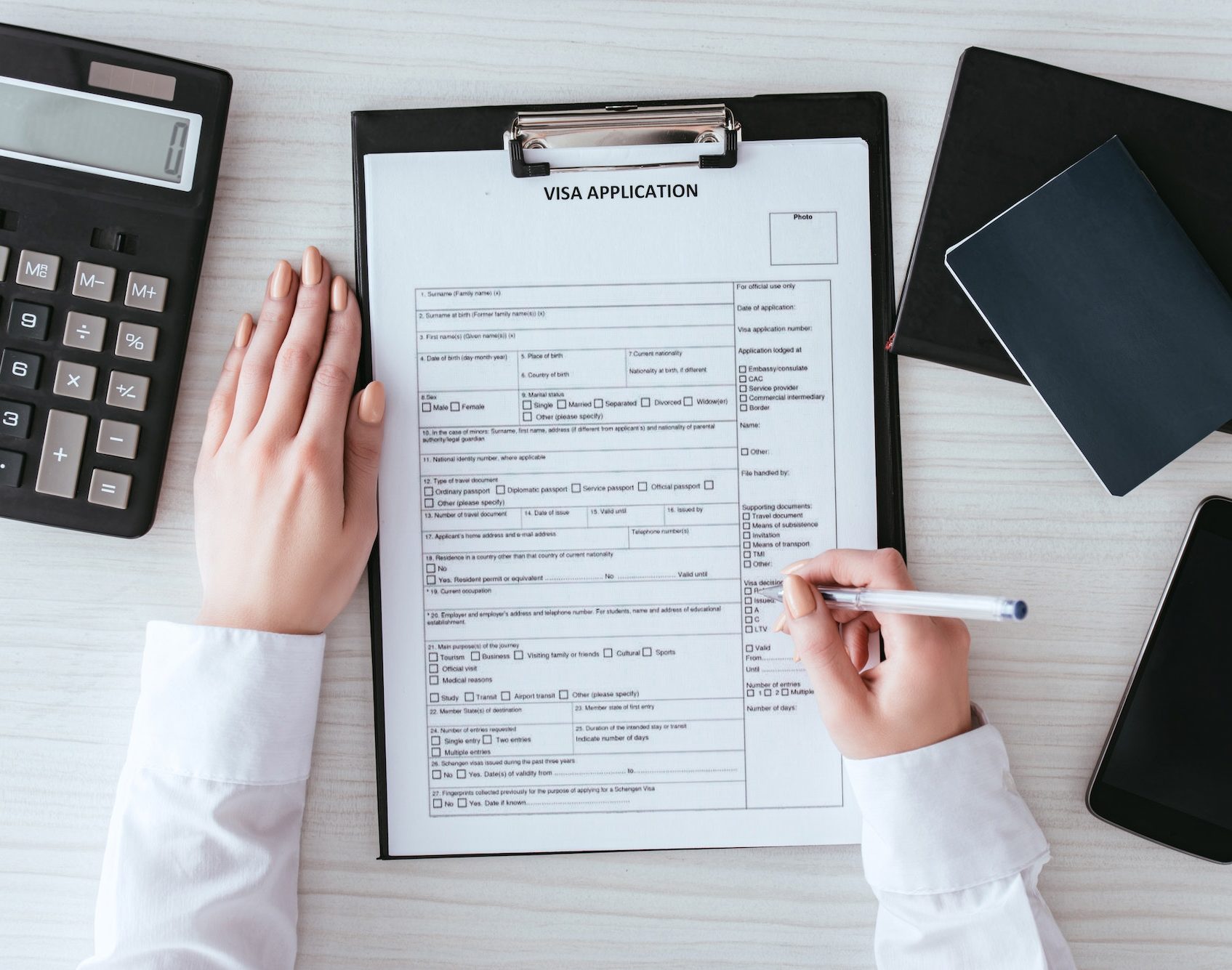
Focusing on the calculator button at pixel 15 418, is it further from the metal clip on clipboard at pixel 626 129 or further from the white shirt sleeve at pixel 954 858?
the white shirt sleeve at pixel 954 858

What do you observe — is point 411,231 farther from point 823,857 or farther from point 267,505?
point 823,857

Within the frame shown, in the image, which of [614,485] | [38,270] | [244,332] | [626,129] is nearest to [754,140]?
[626,129]

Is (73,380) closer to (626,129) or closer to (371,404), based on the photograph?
(371,404)

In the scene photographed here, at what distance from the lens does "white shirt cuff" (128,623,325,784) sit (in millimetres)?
506

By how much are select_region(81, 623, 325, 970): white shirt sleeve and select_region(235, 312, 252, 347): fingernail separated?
174mm

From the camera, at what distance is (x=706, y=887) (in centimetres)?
55

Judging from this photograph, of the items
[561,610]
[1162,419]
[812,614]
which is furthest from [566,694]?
→ [1162,419]

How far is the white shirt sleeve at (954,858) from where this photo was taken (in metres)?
0.50

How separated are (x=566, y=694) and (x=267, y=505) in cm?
21

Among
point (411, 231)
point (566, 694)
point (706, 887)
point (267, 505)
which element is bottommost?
point (706, 887)

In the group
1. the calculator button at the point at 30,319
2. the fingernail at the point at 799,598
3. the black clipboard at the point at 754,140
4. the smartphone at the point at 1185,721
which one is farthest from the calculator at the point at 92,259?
the smartphone at the point at 1185,721

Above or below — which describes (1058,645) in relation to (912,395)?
below

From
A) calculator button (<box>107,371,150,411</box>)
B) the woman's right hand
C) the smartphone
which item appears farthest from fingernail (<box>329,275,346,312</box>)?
the smartphone

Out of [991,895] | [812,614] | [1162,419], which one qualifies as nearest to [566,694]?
[812,614]
